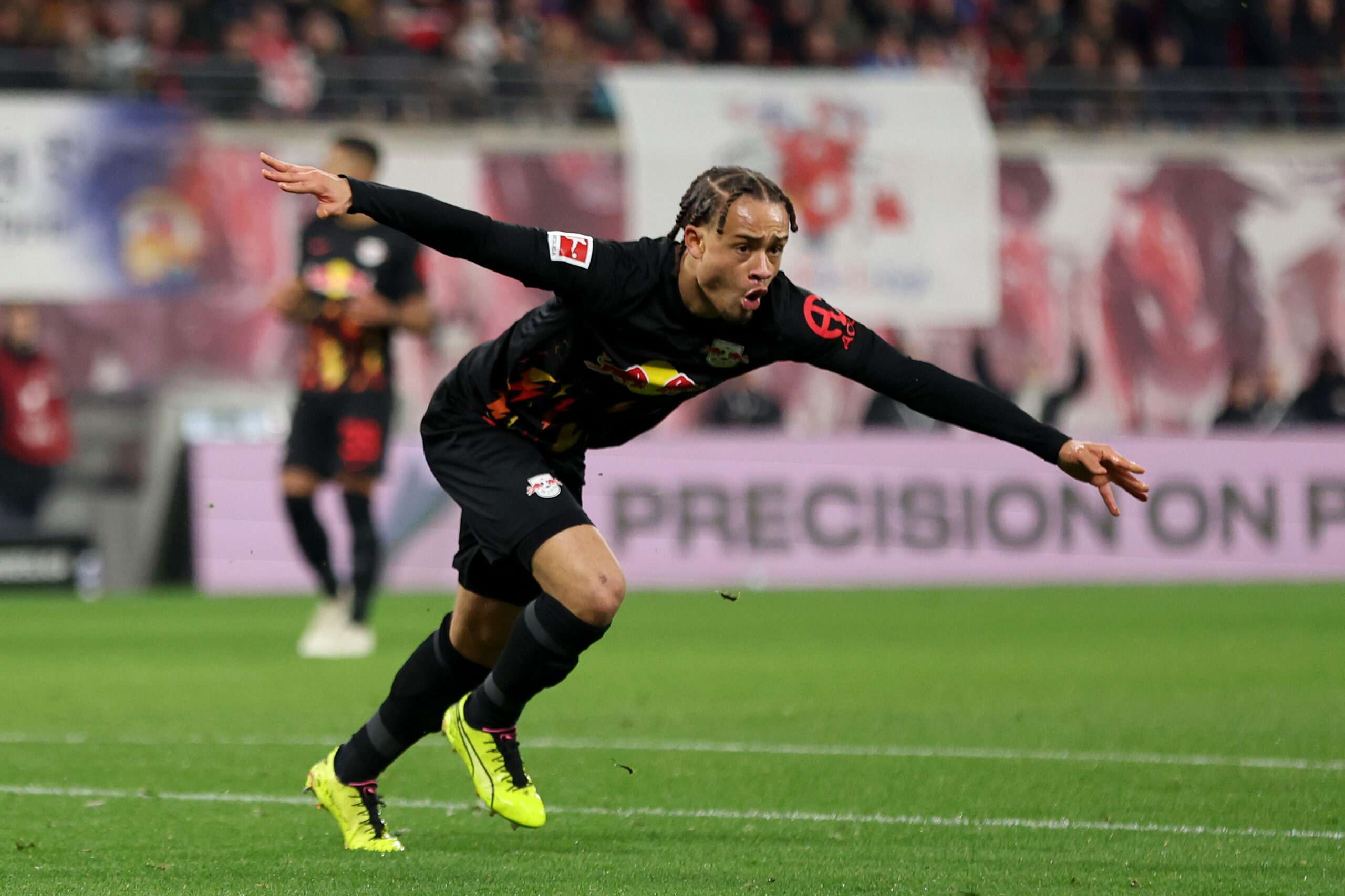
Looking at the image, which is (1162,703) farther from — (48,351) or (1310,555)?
(48,351)

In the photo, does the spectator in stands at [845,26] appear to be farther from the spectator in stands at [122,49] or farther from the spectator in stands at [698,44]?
the spectator in stands at [122,49]

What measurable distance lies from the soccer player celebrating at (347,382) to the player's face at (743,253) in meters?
5.89

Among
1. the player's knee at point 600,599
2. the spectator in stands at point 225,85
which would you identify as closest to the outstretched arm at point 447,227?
the player's knee at point 600,599

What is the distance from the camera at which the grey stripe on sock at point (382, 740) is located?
5316 mm

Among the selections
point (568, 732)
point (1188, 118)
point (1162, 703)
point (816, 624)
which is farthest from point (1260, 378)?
point (568, 732)

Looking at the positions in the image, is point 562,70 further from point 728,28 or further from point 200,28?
point 200,28

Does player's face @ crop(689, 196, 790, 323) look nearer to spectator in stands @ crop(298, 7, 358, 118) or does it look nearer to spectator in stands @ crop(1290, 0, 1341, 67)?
spectator in stands @ crop(298, 7, 358, 118)

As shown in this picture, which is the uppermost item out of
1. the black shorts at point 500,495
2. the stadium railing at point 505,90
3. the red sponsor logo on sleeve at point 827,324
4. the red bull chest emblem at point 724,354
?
the stadium railing at point 505,90

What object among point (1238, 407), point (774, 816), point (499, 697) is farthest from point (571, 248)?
point (1238, 407)

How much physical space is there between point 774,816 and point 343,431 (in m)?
5.64

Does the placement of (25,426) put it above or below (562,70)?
below

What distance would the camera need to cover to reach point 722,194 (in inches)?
194

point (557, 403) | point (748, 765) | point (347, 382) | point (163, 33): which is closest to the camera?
point (557, 403)

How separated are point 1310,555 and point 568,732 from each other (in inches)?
404
